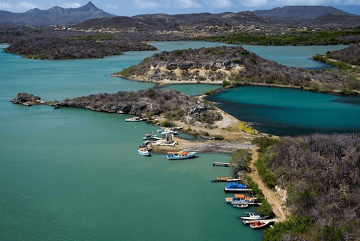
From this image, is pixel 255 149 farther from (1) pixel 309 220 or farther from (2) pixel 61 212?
(2) pixel 61 212

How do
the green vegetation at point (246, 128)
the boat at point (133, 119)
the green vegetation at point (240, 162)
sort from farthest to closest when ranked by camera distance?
the boat at point (133, 119), the green vegetation at point (246, 128), the green vegetation at point (240, 162)

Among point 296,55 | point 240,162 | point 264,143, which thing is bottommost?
point 240,162

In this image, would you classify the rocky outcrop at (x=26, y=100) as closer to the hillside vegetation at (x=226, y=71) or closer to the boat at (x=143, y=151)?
the hillside vegetation at (x=226, y=71)

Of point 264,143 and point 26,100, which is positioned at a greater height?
point 26,100

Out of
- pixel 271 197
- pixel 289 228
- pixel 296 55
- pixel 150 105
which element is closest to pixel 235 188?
pixel 271 197

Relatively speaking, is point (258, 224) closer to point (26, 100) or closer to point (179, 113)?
point (179, 113)

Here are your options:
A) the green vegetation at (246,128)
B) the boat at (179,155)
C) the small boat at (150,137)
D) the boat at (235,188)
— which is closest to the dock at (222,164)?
the boat at (179,155)
